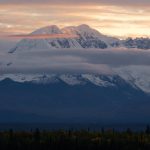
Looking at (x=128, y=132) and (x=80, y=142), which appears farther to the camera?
(x=128, y=132)

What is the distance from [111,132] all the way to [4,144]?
27.8 meters

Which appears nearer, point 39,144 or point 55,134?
point 39,144

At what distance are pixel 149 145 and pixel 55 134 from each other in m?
20.0

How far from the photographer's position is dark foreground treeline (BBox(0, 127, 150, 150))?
477 feet

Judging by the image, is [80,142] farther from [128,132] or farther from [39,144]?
[128,132]

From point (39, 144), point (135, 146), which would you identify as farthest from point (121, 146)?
point (39, 144)

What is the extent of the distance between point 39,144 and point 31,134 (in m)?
14.8

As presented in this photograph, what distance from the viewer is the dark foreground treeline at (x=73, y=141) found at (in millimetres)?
145387

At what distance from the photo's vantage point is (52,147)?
14550 cm

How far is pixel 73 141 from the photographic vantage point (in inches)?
5896

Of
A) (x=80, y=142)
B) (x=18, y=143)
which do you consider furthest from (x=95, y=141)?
(x=18, y=143)

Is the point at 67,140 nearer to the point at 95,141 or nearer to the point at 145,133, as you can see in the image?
the point at 95,141

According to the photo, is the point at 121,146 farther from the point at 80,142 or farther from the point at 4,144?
the point at 4,144

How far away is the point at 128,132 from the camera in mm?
168000
